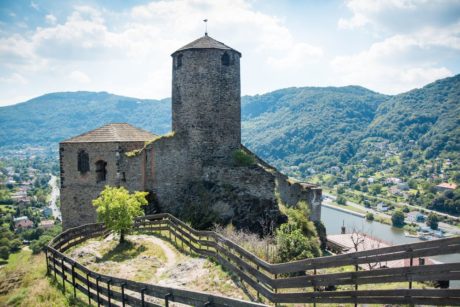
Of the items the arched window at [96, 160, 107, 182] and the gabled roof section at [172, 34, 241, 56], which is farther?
the arched window at [96, 160, 107, 182]

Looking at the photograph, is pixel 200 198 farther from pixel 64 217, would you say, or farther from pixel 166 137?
Answer: pixel 64 217

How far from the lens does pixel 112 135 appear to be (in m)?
20.8

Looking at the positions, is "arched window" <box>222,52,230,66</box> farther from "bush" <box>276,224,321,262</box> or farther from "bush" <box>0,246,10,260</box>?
"bush" <box>0,246,10,260</box>

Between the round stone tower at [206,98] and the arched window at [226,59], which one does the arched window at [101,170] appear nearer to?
the round stone tower at [206,98]

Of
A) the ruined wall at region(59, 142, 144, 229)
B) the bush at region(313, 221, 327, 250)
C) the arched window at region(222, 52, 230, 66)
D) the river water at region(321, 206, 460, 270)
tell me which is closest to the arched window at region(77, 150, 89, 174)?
the ruined wall at region(59, 142, 144, 229)

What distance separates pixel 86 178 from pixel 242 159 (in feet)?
32.1

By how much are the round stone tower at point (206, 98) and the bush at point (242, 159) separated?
0.60 m

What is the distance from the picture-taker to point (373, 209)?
99.9 meters

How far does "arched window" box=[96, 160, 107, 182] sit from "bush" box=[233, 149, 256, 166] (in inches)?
316

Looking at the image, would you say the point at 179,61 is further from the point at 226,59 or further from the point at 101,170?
the point at 101,170

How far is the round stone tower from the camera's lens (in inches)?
804

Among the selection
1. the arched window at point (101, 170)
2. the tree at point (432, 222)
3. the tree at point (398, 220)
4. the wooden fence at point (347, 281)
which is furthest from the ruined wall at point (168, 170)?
the tree at point (398, 220)

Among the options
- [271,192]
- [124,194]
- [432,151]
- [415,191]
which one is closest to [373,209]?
[415,191]

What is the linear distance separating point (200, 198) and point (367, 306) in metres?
13.4
